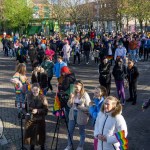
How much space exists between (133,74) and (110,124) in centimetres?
597

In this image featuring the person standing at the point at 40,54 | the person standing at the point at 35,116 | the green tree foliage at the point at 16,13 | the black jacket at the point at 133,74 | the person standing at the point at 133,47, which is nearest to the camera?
the person standing at the point at 35,116

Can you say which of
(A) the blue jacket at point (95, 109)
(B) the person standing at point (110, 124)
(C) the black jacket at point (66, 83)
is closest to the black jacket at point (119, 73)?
(C) the black jacket at point (66, 83)

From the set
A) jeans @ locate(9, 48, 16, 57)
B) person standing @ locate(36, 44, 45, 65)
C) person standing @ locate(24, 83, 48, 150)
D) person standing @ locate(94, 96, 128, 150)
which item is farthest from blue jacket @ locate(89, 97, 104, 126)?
jeans @ locate(9, 48, 16, 57)

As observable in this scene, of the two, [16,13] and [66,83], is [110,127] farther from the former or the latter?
[16,13]

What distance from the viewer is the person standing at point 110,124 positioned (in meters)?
4.63

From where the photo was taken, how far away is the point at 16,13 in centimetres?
5091

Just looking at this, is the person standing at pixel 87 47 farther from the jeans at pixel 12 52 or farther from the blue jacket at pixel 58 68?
the blue jacket at pixel 58 68

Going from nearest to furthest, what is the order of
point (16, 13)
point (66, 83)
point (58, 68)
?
point (66, 83) < point (58, 68) < point (16, 13)

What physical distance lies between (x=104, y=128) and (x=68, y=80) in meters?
4.07

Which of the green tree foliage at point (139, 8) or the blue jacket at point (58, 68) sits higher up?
the green tree foliage at point (139, 8)

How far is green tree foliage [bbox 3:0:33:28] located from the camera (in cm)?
5091

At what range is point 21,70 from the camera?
29.8 feet

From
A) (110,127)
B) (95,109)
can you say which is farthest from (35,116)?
(110,127)

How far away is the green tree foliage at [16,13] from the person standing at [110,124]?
4764cm
